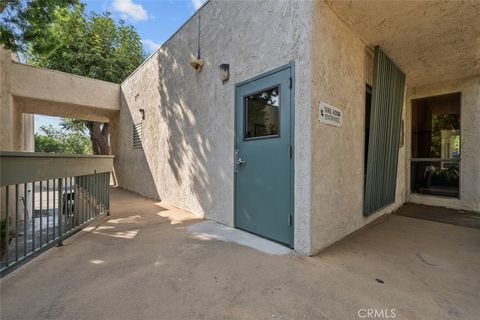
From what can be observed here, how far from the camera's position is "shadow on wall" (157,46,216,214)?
13.2ft

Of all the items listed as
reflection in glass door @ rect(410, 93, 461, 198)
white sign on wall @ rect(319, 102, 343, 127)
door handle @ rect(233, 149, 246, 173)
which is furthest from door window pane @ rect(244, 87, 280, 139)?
reflection in glass door @ rect(410, 93, 461, 198)

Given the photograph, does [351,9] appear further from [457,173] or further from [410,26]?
[457,173]

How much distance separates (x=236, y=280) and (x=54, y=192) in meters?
2.39

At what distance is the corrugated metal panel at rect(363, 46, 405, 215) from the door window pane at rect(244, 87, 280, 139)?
1.67 meters

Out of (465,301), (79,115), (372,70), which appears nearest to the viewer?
(465,301)

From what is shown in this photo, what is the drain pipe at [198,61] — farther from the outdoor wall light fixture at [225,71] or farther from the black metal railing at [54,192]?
the black metal railing at [54,192]

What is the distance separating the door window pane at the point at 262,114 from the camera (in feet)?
9.35

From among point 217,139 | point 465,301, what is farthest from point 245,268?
point 217,139

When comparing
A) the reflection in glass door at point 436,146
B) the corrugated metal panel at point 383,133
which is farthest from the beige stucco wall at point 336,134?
the reflection in glass door at point 436,146

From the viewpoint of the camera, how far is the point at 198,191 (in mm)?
4238

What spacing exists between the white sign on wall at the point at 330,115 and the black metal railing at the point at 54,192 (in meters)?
2.86

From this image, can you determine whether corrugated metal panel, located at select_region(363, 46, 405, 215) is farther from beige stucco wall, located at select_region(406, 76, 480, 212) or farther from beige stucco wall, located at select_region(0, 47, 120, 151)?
beige stucco wall, located at select_region(0, 47, 120, 151)

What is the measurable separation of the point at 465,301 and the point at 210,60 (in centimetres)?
416

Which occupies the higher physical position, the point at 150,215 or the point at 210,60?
the point at 210,60
